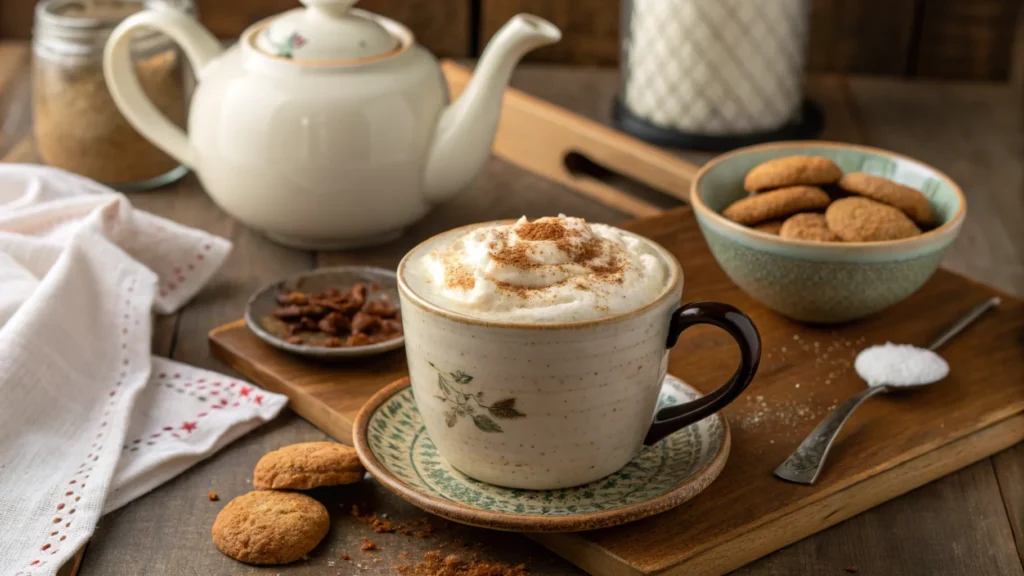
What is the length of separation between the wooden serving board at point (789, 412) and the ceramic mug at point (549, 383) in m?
0.06

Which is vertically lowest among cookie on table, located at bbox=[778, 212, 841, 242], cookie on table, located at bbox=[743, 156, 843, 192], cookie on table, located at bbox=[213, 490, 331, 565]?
cookie on table, located at bbox=[213, 490, 331, 565]

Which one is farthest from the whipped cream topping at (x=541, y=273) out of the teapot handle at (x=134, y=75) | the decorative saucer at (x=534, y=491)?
the teapot handle at (x=134, y=75)

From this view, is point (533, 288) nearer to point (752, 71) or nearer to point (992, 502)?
point (992, 502)

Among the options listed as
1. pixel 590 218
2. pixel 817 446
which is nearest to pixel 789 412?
pixel 817 446

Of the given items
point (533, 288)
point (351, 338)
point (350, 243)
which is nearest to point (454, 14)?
point (350, 243)

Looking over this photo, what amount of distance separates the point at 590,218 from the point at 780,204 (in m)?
0.35

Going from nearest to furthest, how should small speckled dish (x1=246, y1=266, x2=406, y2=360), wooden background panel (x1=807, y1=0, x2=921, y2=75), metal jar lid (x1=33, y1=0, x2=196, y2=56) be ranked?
1. small speckled dish (x1=246, y1=266, x2=406, y2=360)
2. metal jar lid (x1=33, y1=0, x2=196, y2=56)
3. wooden background panel (x1=807, y1=0, x2=921, y2=75)

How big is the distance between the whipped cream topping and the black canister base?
69 cm

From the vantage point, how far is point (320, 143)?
1.17m

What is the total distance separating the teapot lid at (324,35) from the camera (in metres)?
1.18

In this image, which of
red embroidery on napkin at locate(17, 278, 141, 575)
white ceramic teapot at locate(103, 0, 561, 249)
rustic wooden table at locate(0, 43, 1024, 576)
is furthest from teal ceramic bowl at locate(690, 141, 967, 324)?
red embroidery on napkin at locate(17, 278, 141, 575)

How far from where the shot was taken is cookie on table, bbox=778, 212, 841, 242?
1.00 meters

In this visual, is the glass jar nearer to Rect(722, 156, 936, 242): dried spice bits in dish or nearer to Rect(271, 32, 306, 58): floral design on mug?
Rect(271, 32, 306, 58): floral design on mug

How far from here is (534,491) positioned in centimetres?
79
